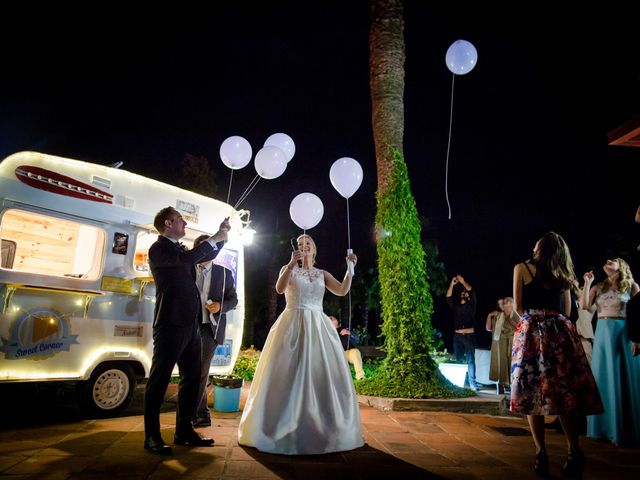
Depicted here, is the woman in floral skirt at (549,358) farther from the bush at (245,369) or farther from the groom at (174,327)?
the bush at (245,369)

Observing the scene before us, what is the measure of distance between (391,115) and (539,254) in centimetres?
504

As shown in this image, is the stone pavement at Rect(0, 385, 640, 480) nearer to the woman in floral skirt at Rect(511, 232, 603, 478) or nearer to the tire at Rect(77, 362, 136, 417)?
the tire at Rect(77, 362, 136, 417)

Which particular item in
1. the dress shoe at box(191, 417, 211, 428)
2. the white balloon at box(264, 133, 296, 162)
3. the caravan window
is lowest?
the dress shoe at box(191, 417, 211, 428)

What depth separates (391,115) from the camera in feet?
26.7

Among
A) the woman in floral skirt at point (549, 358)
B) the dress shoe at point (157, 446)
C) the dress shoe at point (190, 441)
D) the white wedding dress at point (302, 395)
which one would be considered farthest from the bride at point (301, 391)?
the woman in floral skirt at point (549, 358)

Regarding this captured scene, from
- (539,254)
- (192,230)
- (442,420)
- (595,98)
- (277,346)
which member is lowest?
(442,420)

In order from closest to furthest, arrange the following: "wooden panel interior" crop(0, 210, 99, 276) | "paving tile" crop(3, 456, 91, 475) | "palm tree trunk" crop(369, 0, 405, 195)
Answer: "paving tile" crop(3, 456, 91, 475), "wooden panel interior" crop(0, 210, 99, 276), "palm tree trunk" crop(369, 0, 405, 195)

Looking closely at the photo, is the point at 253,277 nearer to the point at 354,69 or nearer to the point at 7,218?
the point at 354,69

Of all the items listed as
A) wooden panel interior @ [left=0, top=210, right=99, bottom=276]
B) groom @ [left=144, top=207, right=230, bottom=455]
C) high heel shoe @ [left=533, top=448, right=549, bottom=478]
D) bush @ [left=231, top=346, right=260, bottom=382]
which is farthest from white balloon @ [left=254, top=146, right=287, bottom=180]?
Result: bush @ [left=231, top=346, right=260, bottom=382]

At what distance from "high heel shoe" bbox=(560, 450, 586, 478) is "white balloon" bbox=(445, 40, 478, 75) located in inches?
223

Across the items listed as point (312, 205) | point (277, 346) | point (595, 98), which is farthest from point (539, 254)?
point (595, 98)

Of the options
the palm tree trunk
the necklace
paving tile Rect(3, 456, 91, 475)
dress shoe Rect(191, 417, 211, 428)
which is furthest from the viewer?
the palm tree trunk

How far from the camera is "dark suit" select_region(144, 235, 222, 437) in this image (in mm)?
3740

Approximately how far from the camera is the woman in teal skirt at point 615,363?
4.73 metres
